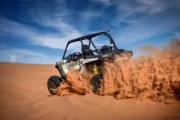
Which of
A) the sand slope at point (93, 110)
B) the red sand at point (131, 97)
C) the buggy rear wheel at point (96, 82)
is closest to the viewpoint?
the sand slope at point (93, 110)

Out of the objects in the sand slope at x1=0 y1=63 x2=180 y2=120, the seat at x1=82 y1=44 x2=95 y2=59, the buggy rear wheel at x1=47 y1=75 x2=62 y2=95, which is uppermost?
the seat at x1=82 y1=44 x2=95 y2=59

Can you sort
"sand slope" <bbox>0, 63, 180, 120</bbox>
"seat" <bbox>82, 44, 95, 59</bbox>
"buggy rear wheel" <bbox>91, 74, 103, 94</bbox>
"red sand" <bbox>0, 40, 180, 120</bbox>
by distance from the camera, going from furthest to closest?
"seat" <bbox>82, 44, 95, 59</bbox> < "buggy rear wheel" <bbox>91, 74, 103, 94</bbox> < "red sand" <bbox>0, 40, 180, 120</bbox> < "sand slope" <bbox>0, 63, 180, 120</bbox>

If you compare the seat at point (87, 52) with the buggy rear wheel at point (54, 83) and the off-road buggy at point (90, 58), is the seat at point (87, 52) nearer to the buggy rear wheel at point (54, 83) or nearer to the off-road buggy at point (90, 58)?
the off-road buggy at point (90, 58)

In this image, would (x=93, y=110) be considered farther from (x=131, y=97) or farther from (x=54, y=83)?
(x=54, y=83)

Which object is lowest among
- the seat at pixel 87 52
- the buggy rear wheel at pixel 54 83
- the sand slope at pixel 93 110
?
the sand slope at pixel 93 110

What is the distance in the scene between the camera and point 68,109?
15.6 ft

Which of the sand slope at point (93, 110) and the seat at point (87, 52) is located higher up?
the seat at point (87, 52)

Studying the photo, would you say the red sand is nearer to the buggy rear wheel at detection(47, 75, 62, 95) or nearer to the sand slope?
the sand slope

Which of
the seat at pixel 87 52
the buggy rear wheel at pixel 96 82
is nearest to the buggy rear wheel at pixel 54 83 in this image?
the seat at pixel 87 52

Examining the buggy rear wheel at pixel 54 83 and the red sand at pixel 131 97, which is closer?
the red sand at pixel 131 97

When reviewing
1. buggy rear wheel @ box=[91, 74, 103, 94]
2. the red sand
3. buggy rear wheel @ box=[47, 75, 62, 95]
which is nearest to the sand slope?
the red sand

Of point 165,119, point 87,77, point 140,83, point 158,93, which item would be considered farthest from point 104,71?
point 165,119

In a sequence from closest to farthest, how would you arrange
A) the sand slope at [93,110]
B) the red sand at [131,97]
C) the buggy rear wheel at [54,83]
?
the sand slope at [93,110] < the red sand at [131,97] < the buggy rear wheel at [54,83]

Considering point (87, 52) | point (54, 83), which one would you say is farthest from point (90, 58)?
point (54, 83)
